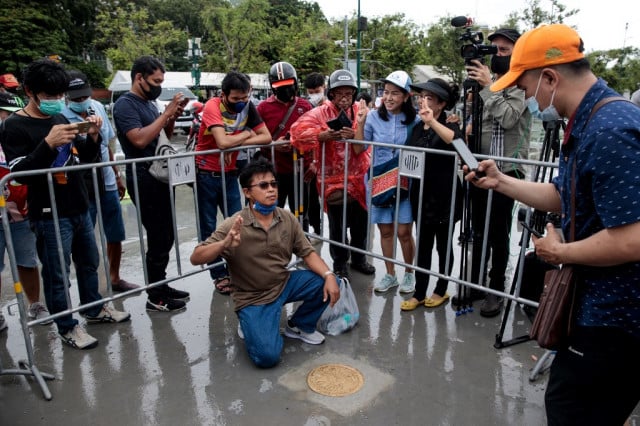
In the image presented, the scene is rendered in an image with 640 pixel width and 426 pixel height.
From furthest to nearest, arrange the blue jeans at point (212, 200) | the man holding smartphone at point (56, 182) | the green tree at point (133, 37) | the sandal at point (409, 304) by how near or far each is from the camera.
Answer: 1. the green tree at point (133, 37)
2. the blue jeans at point (212, 200)
3. the sandal at point (409, 304)
4. the man holding smartphone at point (56, 182)

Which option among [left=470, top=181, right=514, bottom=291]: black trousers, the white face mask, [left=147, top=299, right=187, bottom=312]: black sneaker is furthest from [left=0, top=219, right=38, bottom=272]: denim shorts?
the white face mask

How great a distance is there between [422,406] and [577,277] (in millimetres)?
1527

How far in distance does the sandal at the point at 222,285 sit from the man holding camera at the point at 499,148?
2.28 m

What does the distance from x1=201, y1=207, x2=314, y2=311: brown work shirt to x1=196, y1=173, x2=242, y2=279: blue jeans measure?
103cm

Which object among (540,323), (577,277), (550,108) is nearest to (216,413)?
(540,323)

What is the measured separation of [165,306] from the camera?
4.18 meters

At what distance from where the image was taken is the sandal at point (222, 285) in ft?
14.8

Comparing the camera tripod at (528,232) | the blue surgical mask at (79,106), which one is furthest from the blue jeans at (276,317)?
the blue surgical mask at (79,106)

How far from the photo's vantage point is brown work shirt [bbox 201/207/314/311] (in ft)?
11.1

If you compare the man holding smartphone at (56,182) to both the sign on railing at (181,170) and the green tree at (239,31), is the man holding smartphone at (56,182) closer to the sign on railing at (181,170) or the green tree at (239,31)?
the sign on railing at (181,170)

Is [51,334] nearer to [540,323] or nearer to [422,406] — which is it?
[422,406]

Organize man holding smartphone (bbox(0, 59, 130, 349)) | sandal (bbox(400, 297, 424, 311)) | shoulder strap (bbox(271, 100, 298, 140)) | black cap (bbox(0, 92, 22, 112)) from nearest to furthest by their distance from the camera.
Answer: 1. man holding smartphone (bbox(0, 59, 130, 349))
2. sandal (bbox(400, 297, 424, 311))
3. black cap (bbox(0, 92, 22, 112))
4. shoulder strap (bbox(271, 100, 298, 140))

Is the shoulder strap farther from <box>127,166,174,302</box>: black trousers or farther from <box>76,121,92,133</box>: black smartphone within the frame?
<box>76,121,92,133</box>: black smartphone

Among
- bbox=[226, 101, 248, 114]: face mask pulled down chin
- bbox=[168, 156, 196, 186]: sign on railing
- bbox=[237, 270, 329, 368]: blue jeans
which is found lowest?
bbox=[237, 270, 329, 368]: blue jeans
